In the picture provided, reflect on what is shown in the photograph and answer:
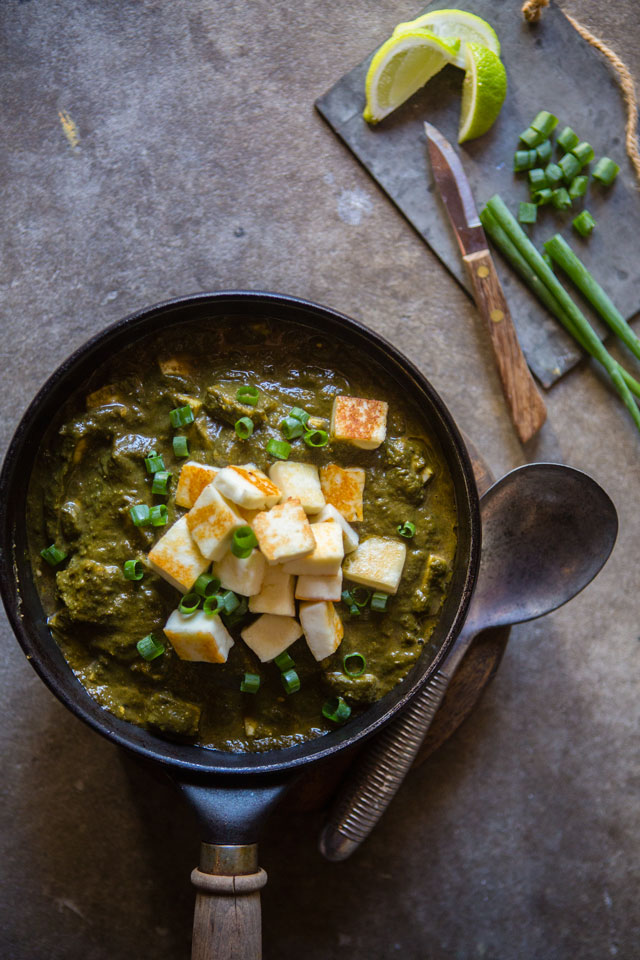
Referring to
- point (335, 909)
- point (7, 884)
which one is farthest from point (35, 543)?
point (335, 909)

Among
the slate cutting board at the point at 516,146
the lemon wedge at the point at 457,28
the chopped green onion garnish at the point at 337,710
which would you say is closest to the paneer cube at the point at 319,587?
the chopped green onion garnish at the point at 337,710

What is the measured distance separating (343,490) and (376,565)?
0.89ft

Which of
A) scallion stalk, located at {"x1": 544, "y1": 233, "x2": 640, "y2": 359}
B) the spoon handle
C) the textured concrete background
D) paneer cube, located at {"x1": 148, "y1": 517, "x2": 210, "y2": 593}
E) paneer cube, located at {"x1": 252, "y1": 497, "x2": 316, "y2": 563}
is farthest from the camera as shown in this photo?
scallion stalk, located at {"x1": 544, "y1": 233, "x2": 640, "y2": 359}

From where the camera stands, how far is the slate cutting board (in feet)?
10.5

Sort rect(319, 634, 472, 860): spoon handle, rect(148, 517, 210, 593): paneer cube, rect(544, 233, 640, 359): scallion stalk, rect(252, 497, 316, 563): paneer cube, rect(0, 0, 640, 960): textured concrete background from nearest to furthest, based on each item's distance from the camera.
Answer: rect(252, 497, 316, 563): paneer cube < rect(148, 517, 210, 593): paneer cube < rect(319, 634, 472, 860): spoon handle < rect(0, 0, 640, 960): textured concrete background < rect(544, 233, 640, 359): scallion stalk

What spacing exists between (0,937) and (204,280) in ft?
9.18

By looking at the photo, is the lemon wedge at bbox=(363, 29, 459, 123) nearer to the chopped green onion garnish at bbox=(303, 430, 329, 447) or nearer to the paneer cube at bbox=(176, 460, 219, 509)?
the chopped green onion garnish at bbox=(303, 430, 329, 447)

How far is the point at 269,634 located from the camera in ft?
7.88

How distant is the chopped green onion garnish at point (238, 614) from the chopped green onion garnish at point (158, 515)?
0.36 metres

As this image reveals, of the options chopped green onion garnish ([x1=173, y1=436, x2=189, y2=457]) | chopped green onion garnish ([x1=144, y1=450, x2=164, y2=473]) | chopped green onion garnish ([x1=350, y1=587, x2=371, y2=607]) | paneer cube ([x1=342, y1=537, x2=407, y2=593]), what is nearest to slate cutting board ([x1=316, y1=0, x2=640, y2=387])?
paneer cube ([x1=342, y1=537, x2=407, y2=593])

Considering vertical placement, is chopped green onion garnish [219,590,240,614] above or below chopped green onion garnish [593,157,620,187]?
below

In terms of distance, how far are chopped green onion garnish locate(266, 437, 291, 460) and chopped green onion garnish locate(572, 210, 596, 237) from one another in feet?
5.82

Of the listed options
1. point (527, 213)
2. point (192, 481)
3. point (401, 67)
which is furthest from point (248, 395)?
point (401, 67)

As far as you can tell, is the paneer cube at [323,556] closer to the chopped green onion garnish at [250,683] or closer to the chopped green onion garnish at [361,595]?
the chopped green onion garnish at [361,595]
